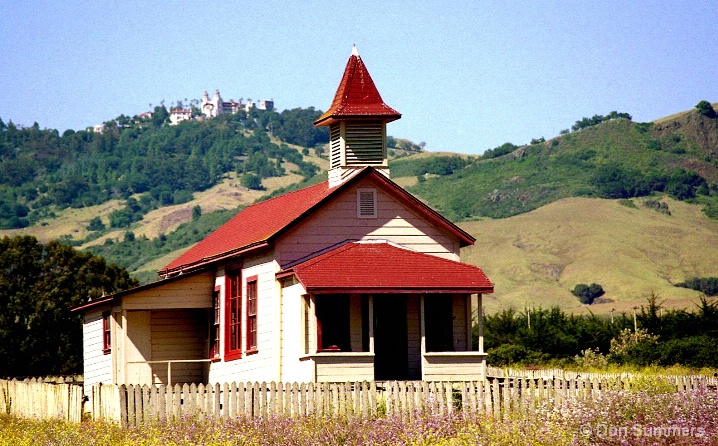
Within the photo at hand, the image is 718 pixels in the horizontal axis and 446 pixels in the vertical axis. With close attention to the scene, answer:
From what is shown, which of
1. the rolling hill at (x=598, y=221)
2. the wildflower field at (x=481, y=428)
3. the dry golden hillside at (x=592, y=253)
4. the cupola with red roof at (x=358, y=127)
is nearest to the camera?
the wildflower field at (x=481, y=428)

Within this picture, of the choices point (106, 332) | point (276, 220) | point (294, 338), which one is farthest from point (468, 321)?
point (106, 332)

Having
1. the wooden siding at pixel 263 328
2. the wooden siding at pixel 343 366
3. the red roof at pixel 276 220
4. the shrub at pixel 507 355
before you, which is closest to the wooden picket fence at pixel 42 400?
the wooden siding at pixel 263 328

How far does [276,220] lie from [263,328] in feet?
10.2

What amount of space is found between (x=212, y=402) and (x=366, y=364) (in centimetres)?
568

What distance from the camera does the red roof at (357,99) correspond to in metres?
34.8

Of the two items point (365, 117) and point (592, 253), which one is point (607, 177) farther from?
point (365, 117)

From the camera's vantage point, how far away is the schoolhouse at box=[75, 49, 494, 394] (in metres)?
31.6

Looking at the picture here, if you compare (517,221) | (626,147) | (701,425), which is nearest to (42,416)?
(701,425)

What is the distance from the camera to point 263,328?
33844 millimetres

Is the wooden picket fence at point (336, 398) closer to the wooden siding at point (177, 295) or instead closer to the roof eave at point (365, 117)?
the wooden siding at point (177, 295)

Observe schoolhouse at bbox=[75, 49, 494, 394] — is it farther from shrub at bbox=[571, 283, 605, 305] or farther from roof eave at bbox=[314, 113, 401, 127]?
shrub at bbox=[571, 283, 605, 305]

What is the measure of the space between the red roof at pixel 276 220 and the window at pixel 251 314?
0.98 metres

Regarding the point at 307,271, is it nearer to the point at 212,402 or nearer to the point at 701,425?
the point at 212,402

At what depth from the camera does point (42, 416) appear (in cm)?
3109
